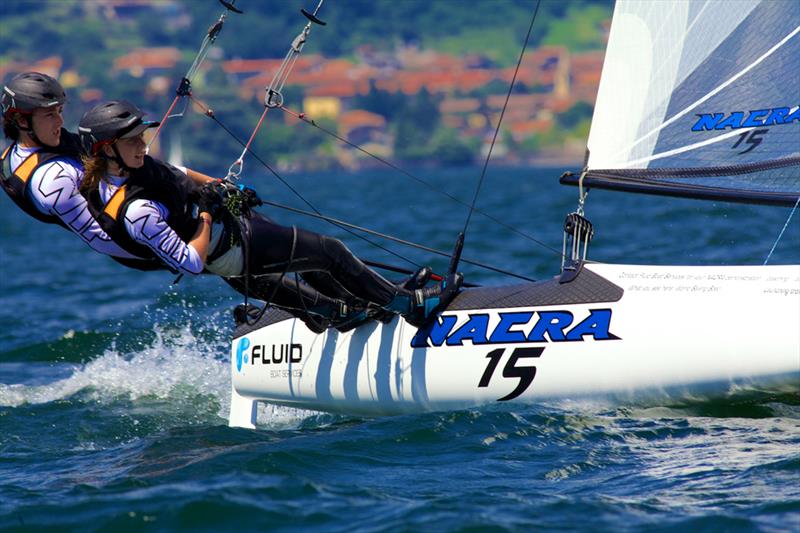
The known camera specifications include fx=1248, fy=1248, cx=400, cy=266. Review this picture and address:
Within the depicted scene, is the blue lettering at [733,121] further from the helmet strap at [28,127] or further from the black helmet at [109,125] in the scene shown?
the helmet strap at [28,127]

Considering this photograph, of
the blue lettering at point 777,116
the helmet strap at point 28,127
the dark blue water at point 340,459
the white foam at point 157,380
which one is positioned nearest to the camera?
the dark blue water at point 340,459

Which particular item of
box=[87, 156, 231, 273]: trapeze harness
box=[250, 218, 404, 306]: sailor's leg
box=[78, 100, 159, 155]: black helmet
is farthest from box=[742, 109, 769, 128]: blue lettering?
box=[78, 100, 159, 155]: black helmet

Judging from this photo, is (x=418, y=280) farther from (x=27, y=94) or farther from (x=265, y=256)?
(x=27, y=94)

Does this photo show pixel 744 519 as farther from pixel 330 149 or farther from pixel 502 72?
pixel 502 72

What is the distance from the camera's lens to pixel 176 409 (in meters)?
5.71

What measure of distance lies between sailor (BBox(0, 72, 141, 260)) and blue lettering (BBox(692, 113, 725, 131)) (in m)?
2.36

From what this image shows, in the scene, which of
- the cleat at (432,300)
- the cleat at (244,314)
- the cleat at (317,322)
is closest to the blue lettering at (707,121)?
the cleat at (432,300)

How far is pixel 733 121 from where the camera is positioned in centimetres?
502

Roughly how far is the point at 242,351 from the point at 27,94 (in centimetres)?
158

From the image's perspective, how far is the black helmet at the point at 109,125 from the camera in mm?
4457

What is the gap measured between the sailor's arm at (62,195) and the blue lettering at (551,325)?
67.6 inches

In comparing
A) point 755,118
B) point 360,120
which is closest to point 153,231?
point 755,118

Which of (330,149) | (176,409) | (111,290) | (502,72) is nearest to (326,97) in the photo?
(330,149)

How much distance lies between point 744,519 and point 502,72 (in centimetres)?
6307
